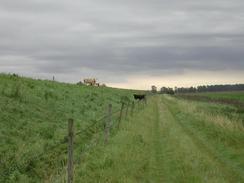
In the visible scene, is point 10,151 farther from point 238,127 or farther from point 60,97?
point 238,127

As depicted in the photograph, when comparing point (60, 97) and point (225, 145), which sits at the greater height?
point (60, 97)

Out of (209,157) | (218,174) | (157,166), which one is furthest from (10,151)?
(209,157)

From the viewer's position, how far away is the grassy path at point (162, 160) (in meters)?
13.4

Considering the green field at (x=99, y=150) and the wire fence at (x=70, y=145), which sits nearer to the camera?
the wire fence at (x=70, y=145)

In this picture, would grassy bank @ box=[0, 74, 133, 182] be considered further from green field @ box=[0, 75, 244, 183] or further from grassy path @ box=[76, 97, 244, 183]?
grassy path @ box=[76, 97, 244, 183]

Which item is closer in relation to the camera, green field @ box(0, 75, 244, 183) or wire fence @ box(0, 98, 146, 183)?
wire fence @ box(0, 98, 146, 183)

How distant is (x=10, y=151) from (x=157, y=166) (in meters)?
4.67

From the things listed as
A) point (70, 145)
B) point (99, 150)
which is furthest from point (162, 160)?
point (70, 145)

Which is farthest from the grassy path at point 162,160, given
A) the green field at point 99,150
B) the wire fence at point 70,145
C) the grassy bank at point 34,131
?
the grassy bank at point 34,131

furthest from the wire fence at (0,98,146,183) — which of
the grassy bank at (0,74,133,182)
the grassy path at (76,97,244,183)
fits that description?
the grassy path at (76,97,244,183)

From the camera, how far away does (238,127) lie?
26.0 meters

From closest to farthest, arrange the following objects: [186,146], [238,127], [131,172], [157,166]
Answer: [131,172] < [157,166] < [186,146] < [238,127]

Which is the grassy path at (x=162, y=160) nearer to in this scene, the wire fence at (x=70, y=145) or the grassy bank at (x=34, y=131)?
the wire fence at (x=70, y=145)

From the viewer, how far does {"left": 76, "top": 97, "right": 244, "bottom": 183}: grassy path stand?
44.0ft
